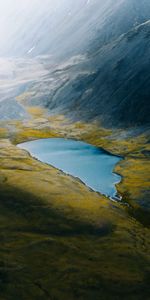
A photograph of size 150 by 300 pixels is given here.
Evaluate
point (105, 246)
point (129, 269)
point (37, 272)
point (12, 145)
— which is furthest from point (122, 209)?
point (12, 145)

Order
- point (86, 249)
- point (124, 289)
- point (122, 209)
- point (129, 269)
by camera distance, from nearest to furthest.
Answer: point (124, 289)
point (129, 269)
point (86, 249)
point (122, 209)

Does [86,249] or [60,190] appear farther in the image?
[60,190]

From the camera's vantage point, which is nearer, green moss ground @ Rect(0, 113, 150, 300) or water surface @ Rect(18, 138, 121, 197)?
green moss ground @ Rect(0, 113, 150, 300)

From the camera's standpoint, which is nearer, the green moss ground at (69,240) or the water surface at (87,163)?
the green moss ground at (69,240)

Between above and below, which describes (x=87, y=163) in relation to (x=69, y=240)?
above

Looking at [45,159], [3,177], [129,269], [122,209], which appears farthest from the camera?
[45,159]

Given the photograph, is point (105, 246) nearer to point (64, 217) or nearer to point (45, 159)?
point (64, 217)

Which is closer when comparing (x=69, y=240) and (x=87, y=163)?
(x=69, y=240)
